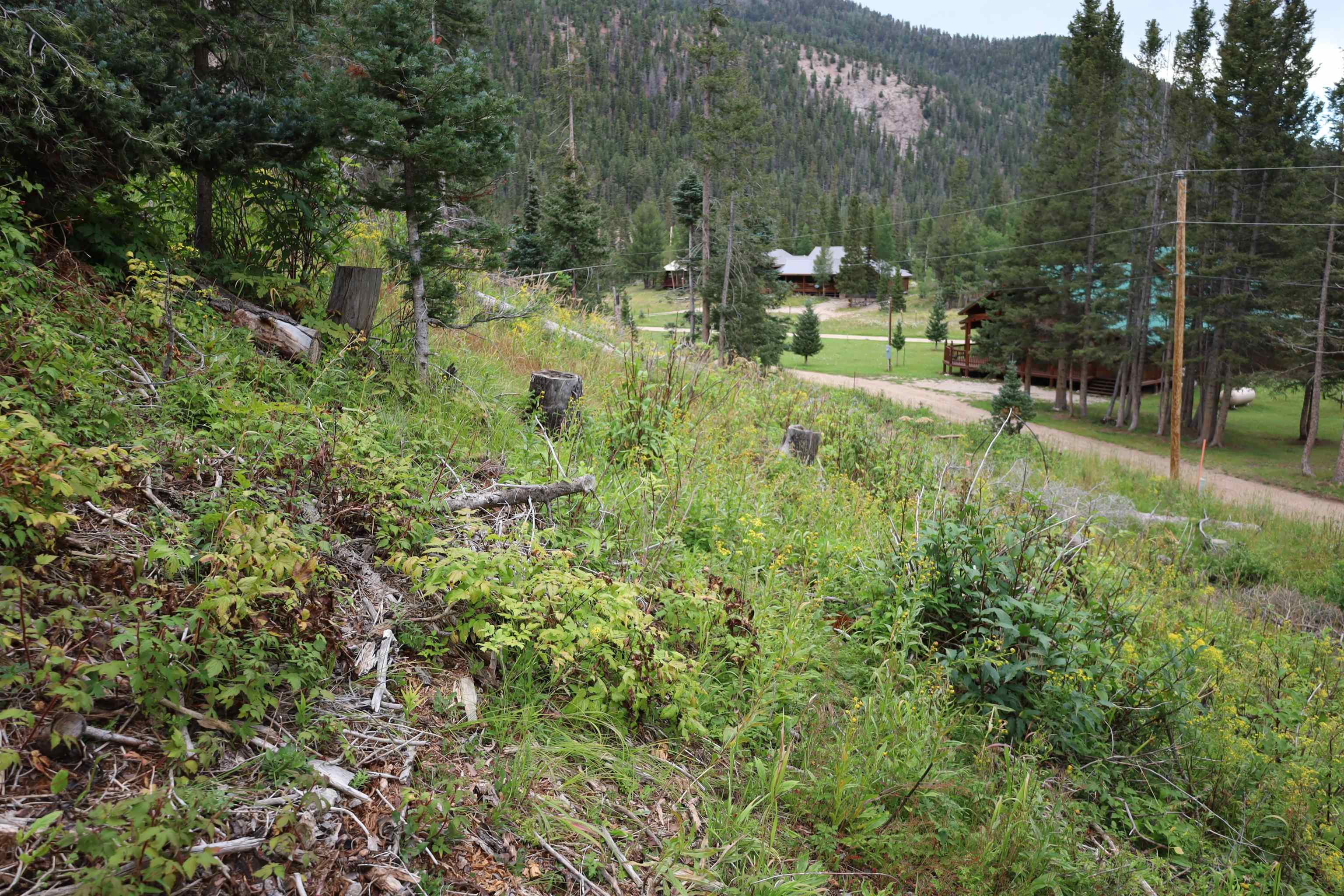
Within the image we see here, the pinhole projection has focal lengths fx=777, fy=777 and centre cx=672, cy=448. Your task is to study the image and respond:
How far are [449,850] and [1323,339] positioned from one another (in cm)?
3547

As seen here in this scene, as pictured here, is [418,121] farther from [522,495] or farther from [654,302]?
[654,302]

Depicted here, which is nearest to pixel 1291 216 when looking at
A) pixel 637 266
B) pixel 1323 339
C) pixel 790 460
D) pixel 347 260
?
pixel 1323 339

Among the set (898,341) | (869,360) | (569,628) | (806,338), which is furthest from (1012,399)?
(569,628)

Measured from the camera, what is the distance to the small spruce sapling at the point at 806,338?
48.6 m

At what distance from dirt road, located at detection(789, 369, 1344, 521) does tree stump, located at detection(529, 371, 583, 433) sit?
16.9 meters

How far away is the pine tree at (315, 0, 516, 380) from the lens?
5586 millimetres

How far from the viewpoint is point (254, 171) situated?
19.8 feet

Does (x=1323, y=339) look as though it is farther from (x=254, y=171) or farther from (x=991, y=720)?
(x=254, y=171)

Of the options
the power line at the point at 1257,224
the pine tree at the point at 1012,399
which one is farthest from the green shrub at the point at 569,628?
the power line at the point at 1257,224

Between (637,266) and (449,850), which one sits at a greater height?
(637,266)

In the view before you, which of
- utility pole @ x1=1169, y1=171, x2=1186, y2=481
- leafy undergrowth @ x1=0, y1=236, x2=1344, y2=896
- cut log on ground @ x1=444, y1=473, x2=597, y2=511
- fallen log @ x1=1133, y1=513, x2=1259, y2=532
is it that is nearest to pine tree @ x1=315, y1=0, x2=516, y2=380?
leafy undergrowth @ x1=0, y1=236, x2=1344, y2=896

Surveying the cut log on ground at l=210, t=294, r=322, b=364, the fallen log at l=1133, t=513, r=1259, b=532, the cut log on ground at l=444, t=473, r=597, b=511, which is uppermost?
the cut log on ground at l=210, t=294, r=322, b=364

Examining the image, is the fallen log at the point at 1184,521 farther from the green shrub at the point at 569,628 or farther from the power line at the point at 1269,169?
the power line at the point at 1269,169

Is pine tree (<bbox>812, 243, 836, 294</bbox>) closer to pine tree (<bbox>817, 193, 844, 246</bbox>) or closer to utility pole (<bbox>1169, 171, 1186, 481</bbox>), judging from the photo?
pine tree (<bbox>817, 193, 844, 246</bbox>)
